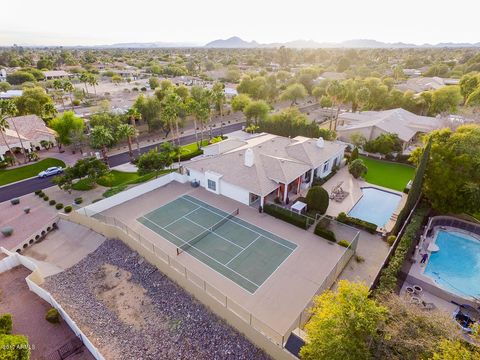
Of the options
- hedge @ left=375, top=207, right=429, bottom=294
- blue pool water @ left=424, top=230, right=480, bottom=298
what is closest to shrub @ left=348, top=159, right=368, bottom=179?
hedge @ left=375, top=207, right=429, bottom=294

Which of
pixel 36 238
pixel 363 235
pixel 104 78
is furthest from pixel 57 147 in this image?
pixel 104 78

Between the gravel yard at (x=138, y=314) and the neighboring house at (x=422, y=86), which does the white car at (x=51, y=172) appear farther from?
the neighboring house at (x=422, y=86)

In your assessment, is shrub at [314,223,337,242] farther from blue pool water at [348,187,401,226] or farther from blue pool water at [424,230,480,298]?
blue pool water at [424,230,480,298]

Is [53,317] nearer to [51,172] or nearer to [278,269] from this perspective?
[278,269]

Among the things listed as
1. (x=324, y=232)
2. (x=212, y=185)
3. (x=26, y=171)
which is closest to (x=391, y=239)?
(x=324, y=232)

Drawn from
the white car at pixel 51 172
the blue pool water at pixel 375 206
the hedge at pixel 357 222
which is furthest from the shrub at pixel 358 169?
the white car at pixel 51 172
